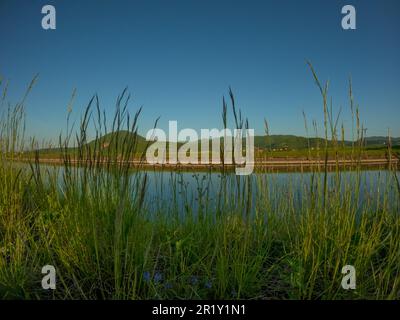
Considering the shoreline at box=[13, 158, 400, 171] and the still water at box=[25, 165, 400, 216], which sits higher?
the shoreline at box=[13, 158, 400, 171]

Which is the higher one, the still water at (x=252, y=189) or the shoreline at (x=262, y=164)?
the shoreline at (x=262, y=164)

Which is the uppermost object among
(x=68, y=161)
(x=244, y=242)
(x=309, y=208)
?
(x=68, y=161)

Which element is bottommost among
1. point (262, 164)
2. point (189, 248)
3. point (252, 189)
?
point (189, 248)

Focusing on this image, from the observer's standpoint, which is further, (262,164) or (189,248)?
(262,164)

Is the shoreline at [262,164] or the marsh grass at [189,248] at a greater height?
the shoreline at [262,164]

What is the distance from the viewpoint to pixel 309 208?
1.39 meters

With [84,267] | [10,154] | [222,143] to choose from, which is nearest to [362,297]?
[222,143]

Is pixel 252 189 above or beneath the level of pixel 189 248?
above

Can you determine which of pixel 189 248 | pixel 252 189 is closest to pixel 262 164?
pixel 252 189

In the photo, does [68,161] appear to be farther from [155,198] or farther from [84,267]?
[155,198]

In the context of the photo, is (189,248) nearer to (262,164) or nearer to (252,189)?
(252,189)

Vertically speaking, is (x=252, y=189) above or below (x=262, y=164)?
below
